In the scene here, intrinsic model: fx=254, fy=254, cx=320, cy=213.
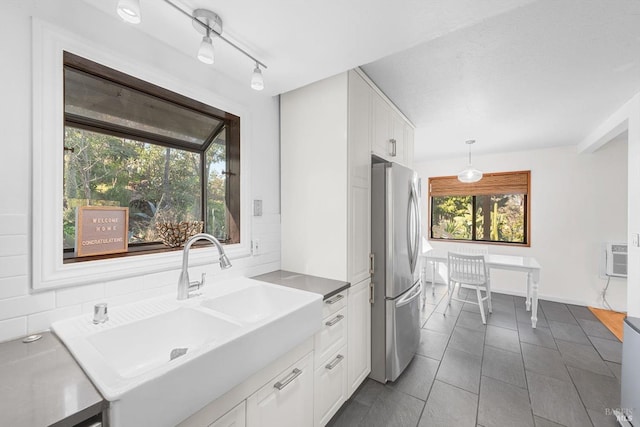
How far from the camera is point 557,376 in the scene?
2.13 metres

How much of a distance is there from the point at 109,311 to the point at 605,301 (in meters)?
5.66

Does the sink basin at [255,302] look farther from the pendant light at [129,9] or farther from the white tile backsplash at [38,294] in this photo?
the pendant light at [129,9]

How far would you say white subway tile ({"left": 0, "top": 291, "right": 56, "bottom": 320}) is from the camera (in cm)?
93

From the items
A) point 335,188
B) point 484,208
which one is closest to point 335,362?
point 335,188

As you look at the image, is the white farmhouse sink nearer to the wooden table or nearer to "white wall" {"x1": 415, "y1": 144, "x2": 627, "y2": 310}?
the wooden table

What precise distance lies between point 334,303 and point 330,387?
0.51 meters

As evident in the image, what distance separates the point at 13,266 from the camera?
3.14ft

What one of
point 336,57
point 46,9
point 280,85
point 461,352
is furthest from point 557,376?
point 46,9

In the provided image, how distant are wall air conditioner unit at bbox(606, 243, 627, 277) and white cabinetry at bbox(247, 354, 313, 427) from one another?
4613 mm

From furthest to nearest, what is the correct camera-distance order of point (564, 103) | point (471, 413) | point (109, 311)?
1. point (564, 103)
2. point (471, 413)
3. point (109, 311)

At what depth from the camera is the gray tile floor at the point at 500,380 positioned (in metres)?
1.71

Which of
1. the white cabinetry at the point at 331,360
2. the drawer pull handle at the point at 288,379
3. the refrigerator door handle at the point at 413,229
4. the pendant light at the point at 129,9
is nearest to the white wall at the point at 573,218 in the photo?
the refrigerator door handle at the point at 413,229

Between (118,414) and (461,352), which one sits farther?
(461,352)

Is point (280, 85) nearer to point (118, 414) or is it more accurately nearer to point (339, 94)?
point (339, 94)
